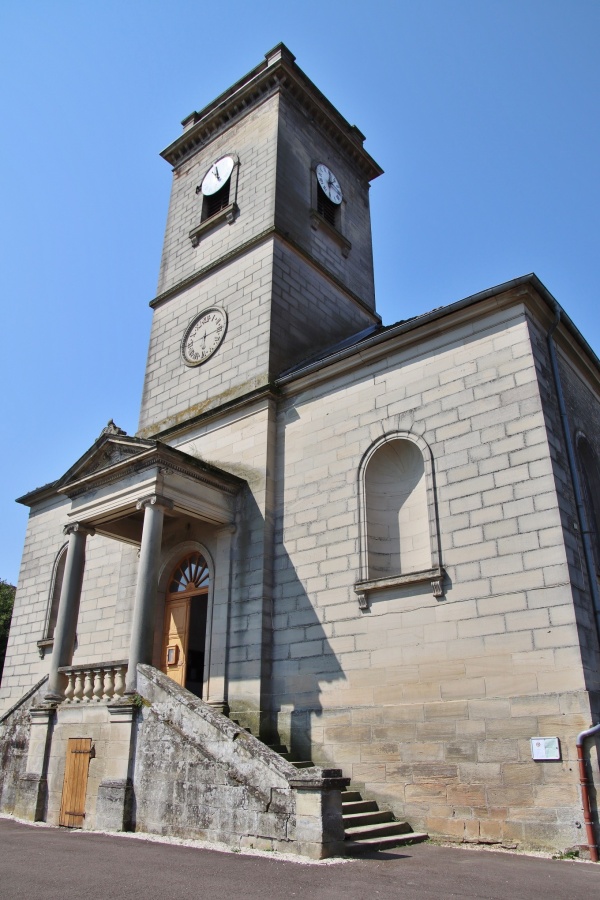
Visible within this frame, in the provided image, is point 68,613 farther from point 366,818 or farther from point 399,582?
point 366,818

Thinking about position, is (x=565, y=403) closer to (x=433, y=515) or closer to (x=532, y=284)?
(x=532, y=284)

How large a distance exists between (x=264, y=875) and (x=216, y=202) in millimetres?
15092

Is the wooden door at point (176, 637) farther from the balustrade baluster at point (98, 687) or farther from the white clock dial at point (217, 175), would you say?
the white clock dial at point (217, 175)

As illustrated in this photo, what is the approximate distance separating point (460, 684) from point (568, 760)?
148 cm

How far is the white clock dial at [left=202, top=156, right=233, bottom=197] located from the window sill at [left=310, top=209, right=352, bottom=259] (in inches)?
100

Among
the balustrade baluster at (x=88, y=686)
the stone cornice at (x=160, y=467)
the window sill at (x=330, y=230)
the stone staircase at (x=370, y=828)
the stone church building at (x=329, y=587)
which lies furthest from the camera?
the window sill at (x=330, y=230)

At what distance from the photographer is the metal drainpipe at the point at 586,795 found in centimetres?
686

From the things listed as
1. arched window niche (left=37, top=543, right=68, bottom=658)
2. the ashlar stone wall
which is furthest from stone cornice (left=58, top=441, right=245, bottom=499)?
arched window niche (left=37, top=543, right=68, bottom=658)

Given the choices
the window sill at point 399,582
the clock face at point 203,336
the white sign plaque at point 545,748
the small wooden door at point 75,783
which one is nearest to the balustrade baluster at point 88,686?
the small wooden door at point 75,783

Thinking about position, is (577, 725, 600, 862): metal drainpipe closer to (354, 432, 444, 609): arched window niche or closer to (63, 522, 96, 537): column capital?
(354, 432, 444, 609): arched window niche

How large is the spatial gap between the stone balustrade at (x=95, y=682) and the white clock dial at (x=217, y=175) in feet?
38.9

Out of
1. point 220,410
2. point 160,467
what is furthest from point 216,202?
point 160,467

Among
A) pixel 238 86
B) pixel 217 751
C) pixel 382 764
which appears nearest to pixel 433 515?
pixel 382 764

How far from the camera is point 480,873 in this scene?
609cm
